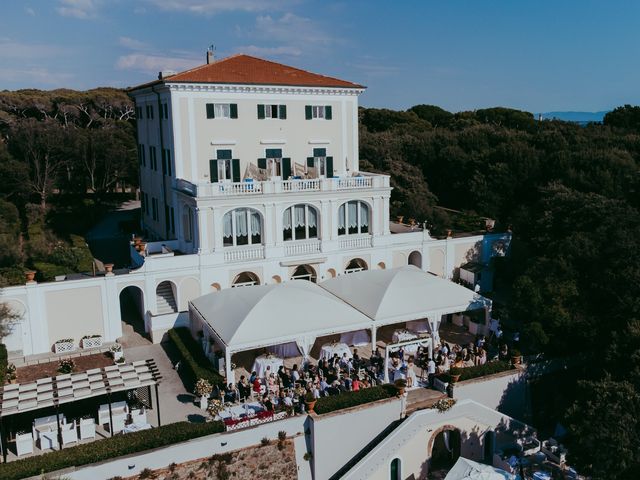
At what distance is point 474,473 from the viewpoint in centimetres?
1878

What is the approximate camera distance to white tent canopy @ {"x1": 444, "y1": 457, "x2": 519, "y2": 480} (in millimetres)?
18734

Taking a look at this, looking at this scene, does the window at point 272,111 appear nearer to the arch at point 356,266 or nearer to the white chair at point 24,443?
the arch at point 356,266

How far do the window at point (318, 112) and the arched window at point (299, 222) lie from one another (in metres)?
6.66

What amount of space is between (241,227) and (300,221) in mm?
3385

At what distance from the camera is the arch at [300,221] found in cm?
3136

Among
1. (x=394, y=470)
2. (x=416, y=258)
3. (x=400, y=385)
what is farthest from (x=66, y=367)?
(x=416, y=258)

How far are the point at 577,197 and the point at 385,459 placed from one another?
1810 cm

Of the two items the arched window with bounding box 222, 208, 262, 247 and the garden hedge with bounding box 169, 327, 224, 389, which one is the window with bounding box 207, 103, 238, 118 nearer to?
the arched window with bounding box 222, 208, 262, 247

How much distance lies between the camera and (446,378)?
2248 cm

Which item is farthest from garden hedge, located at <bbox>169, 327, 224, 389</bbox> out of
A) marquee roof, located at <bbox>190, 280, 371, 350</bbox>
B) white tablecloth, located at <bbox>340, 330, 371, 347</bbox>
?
white tablecloth, located at <bbox>340, 330, 371, 347</bbox>

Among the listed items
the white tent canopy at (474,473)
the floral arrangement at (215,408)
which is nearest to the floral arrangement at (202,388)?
the floral arrangement at (215,408)

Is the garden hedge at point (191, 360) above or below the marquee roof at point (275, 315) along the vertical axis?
below

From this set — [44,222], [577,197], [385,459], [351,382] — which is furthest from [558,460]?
[44,222]

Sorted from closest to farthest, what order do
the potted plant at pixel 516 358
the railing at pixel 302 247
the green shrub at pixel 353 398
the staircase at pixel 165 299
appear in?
the green shrub at pixel 353 398 → the potted plant at pixel 516 358 → the staircase at pixel 165 299 → the railing at pixel 302 247
